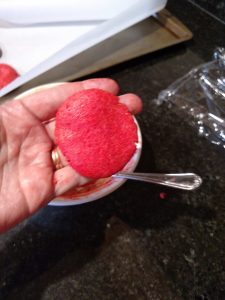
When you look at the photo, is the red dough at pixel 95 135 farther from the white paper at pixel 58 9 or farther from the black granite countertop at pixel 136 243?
the white paper at pixel 58 9

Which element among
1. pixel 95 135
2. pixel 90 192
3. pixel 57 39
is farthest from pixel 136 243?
pixel 57 39

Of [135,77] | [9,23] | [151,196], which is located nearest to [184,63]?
[135,77]

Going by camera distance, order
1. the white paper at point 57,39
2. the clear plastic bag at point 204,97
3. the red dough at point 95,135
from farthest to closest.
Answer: the white paper at point 57,39, the clear plastic bag at point 204,97, the red dough at point 95,135

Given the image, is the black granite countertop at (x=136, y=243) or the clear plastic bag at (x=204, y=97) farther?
the clear plastic bag at (x=204, y=97)

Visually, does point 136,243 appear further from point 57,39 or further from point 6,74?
point 57,39

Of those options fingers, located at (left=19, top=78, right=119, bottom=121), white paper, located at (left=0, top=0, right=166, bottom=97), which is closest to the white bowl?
fingers, located at (left=19, top=78, right=119, bottom=121)

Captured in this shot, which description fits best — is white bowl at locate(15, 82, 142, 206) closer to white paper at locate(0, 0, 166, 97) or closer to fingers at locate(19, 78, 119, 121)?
fingers at locate(19, 78, 119, 121)

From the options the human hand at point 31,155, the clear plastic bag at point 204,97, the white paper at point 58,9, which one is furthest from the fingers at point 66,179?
the white paper at point 58,9
